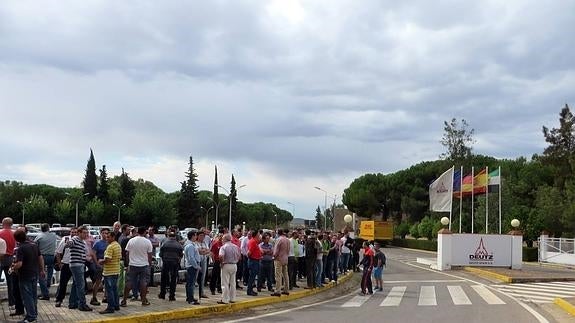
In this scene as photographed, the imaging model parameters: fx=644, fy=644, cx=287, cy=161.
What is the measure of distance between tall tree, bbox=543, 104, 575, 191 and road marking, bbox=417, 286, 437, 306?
4048 cm

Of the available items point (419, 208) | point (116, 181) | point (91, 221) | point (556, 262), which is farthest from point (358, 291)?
point (116, 181)

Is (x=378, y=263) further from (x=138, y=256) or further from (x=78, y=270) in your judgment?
(x=78, y=270)

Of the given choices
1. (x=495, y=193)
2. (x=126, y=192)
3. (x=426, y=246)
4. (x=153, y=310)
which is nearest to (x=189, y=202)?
→ (x=126, y=192)

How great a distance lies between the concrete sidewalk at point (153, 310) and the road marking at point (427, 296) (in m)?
3.86

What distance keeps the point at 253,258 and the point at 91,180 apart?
102341 mm

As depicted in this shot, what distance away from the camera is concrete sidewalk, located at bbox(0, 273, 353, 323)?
12484 millimetres

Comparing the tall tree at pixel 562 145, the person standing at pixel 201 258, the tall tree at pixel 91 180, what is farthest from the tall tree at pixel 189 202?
the person standing at pixel 201 258

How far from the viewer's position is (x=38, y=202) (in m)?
108

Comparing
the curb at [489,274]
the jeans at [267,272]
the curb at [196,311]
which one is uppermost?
the jeans at [267,272]

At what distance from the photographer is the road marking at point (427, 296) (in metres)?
17.9

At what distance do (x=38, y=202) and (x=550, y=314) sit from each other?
341ft

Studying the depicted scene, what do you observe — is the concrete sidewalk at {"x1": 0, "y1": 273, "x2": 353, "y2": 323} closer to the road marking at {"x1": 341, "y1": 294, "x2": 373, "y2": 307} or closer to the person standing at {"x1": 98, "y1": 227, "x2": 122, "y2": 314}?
the person standing at {"x1": 98, "y1": 227, "x2": 122, "y2": 314}

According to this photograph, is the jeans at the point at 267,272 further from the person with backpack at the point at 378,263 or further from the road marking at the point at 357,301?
the person with backpack at the point at 378,263

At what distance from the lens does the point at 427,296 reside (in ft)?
65.8
